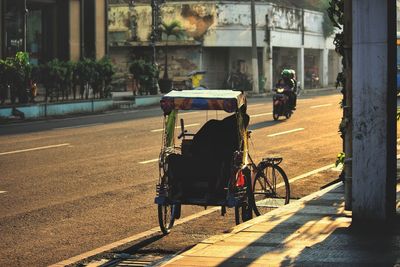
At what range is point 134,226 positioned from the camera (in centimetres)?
978

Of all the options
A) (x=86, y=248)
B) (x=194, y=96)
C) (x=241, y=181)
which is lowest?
(x=86, y=248)

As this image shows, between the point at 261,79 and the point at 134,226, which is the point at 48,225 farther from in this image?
the point at 261,79

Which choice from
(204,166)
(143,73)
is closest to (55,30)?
(143,73)

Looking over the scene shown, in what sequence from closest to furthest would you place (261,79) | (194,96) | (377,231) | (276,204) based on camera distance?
(377,231), (194,96), (276,204), (261,79)

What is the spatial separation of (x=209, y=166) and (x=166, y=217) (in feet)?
2.74

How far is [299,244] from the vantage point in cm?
757

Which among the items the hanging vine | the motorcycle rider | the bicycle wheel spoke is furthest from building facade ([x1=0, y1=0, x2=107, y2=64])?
the hanging vine

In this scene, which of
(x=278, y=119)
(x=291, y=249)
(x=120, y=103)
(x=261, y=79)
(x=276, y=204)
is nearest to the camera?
(x=291, y=249)

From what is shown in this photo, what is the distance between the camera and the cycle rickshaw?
362 inches

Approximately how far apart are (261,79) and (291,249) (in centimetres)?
4574

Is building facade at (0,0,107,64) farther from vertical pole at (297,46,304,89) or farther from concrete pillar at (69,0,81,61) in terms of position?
vertical pole at (297,46,304,89)

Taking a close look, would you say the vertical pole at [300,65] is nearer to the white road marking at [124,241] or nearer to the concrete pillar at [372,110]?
the white road marking at [124,241]

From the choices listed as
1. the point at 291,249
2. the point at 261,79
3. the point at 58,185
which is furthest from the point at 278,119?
the point at 261,79

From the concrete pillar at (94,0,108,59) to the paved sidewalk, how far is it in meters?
31.7
